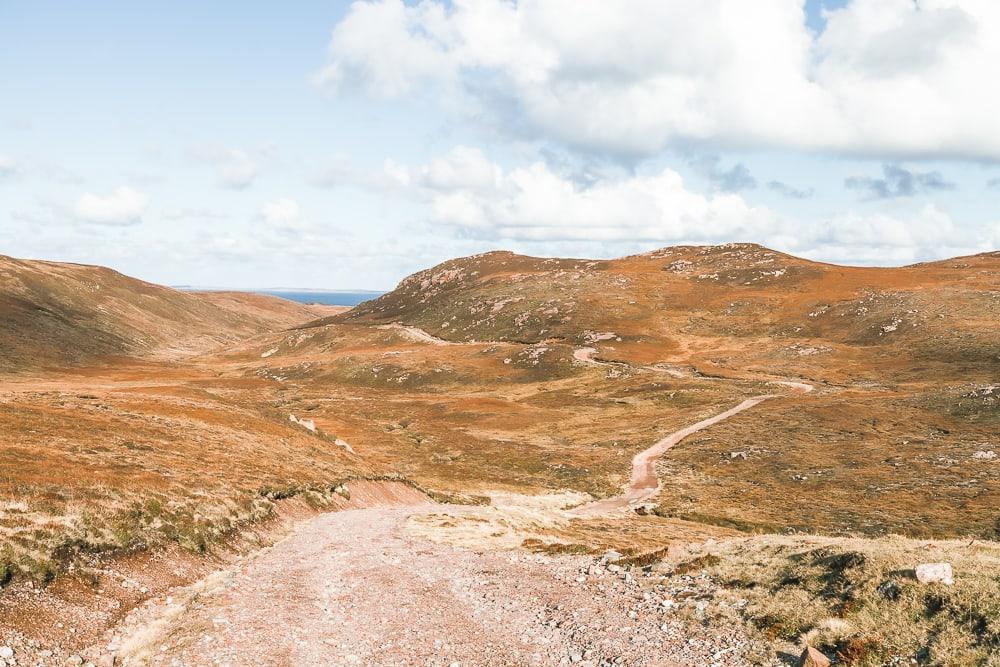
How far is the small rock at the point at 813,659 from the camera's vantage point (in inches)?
595

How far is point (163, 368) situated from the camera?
7475 inches

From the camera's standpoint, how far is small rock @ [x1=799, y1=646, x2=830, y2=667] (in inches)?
595

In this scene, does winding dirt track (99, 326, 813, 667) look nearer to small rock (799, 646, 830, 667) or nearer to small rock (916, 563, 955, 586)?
small rock (799, 646, 830, 667)

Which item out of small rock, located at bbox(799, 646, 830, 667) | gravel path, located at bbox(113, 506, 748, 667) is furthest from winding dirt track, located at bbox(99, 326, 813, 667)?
small rock, located at bbox(799, 646, 830, 667)

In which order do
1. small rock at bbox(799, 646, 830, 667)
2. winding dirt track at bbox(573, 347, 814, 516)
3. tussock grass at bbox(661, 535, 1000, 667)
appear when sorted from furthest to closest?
winding dirt track at bbox(573, 347, 814, 516) → tussock grass at bbox(661, 535, 1000, 667) → small rock at bbox(799, 646, 830, 667)

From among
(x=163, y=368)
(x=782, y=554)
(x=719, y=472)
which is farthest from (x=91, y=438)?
(x=163, y=368)

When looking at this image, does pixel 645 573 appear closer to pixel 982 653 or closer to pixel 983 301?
pixel 982 653

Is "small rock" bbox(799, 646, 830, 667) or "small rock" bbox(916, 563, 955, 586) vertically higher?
"small rock" bbox(916, 563, 955, 586)

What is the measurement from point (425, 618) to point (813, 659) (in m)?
12.7

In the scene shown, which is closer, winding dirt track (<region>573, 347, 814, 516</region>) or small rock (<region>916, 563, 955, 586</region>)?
small rock (<region>916, 563, 955, 586</region>)

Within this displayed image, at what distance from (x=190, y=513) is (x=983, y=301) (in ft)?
604

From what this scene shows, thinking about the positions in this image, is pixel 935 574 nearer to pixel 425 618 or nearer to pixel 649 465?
pixel 425 618

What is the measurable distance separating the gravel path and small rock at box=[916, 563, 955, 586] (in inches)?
233

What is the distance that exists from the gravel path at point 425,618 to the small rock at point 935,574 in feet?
19.4
